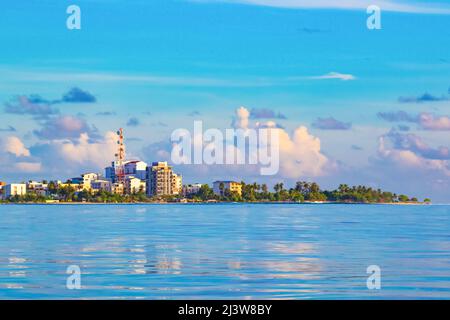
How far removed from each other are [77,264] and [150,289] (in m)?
12.1

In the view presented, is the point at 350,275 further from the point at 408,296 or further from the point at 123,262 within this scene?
the point at 123,262

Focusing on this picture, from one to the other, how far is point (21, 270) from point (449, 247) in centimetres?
3403

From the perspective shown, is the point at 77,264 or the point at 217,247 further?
the point at 217,247

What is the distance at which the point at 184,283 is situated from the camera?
1565 inches
